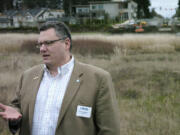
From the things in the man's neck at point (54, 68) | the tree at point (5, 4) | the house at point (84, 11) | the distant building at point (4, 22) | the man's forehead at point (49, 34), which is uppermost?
the tree at point (5, 4)

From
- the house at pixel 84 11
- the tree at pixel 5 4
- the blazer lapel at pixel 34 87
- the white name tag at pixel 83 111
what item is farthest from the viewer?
the house at pixel 84 11

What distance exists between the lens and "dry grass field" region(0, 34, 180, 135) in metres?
4.11

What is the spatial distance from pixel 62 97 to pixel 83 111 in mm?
190

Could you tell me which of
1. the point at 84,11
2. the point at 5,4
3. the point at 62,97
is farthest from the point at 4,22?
the point at 62,97

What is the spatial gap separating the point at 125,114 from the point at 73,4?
55152mm

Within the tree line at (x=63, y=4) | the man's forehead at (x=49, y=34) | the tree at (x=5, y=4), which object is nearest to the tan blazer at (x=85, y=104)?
the man's forehead at (x=49, y=34)

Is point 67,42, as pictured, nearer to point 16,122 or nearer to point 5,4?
point 16,122

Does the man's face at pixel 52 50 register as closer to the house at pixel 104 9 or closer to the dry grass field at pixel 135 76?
the dry grass field at pixel 135 76

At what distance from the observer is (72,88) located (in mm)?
1712

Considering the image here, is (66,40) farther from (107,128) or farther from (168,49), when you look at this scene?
(168,49)

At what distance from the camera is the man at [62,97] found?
168 centimetres

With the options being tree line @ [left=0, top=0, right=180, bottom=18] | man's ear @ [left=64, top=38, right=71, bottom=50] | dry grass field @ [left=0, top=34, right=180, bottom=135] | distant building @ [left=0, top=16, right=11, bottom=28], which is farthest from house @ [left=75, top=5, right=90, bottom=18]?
man's ear @ [left=64, top=38, right=71, bottom=50]

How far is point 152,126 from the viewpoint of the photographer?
3.97 m

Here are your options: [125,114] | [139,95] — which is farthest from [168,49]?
[125,114]
